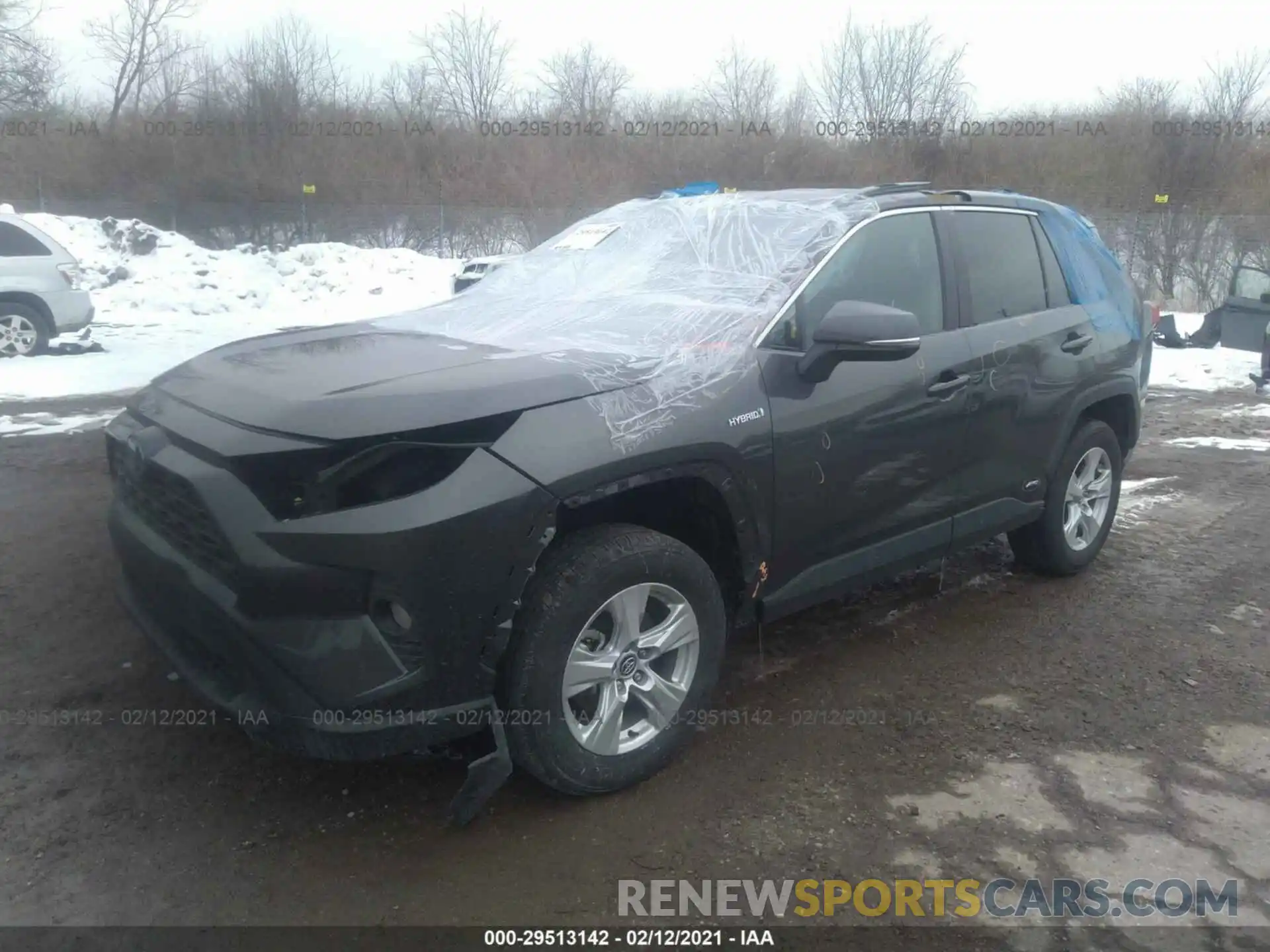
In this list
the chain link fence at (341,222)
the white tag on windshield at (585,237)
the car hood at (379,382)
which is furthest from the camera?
the chain link fence at (341,222)

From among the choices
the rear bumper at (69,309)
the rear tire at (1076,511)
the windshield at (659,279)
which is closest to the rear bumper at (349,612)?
the windshield at (659,279)

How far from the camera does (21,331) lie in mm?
11719

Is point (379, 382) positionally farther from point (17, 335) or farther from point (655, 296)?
point (17, 335)

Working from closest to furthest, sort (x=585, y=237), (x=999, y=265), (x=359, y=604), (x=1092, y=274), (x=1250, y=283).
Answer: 1. (x=359, y=604)
2. (x=999, y=265)
3. (x=585, y=237)
4. (x=1092, y=274)
5. (x=1250, y=283)

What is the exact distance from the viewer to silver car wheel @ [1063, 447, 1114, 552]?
4832mm

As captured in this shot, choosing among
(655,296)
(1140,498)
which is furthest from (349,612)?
(1140,498)

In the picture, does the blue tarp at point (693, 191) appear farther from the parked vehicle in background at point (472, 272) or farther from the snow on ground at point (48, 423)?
the parked vehicle in background at point (472, 272)

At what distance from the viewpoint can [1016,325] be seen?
14.0 ft

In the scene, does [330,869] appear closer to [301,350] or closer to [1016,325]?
[301,350]

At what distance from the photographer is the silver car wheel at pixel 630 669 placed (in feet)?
9.50

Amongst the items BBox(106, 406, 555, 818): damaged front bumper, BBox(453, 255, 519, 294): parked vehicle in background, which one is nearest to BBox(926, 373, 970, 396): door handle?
BBox(106, 406, 555, 818): damaged front bumper

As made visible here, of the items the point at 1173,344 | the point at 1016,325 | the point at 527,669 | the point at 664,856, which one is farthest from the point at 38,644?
the point at 1173,344

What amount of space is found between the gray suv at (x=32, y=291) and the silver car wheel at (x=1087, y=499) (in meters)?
11.9

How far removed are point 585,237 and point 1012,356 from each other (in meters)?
1.96
